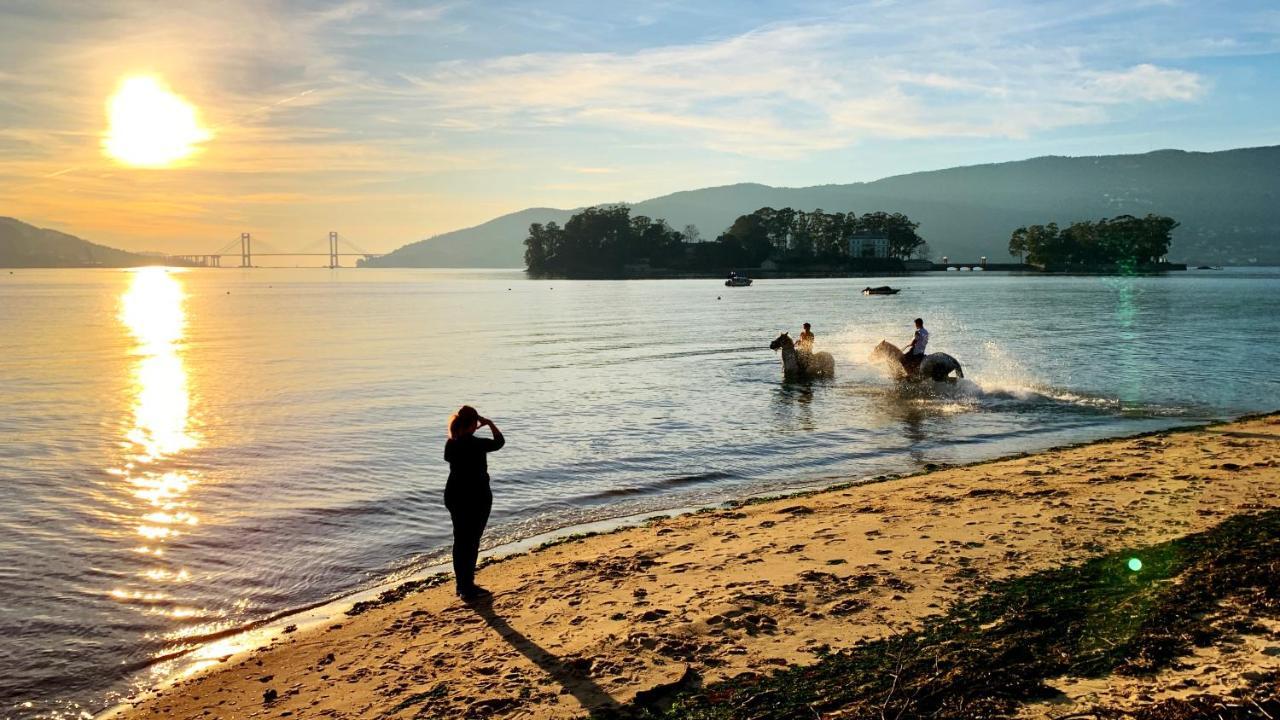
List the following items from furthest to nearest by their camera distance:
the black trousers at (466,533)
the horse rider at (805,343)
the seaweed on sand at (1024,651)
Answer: the horse rider at (805,343) < the black trousers at (466,533) < the seaweed on sand at (1024,651)

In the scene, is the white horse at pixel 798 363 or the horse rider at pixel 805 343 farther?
the horse rider at pixel 805 343

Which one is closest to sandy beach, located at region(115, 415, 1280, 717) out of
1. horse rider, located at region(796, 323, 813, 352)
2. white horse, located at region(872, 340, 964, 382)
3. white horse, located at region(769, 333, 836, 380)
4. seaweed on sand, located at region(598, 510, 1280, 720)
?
seaweed on sand, located at region(598, 510, 1280, 720)

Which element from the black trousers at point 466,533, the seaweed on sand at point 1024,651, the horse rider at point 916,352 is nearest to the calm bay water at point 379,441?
the horse rider at point 916,352

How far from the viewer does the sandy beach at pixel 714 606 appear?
6.46m

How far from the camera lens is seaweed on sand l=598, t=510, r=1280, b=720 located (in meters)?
5.48

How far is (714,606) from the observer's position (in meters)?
7.93

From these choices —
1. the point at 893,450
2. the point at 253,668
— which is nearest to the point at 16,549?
the point at 253,668

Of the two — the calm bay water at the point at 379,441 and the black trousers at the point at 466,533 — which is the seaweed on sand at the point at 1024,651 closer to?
the black trousers at the point at 466,533

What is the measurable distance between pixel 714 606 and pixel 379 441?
14096 mm

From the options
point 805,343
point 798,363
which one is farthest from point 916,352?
point 798,363

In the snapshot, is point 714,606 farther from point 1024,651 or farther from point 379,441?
point 379,441

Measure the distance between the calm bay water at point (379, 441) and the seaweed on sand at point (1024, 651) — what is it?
20.6 ft

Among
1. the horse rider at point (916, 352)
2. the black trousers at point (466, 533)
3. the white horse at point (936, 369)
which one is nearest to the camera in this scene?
the black trousers at point (466, 533)

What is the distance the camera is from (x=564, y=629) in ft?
25.7
